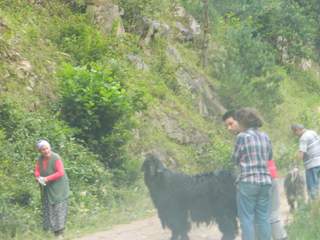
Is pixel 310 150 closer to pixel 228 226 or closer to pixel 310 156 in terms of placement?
pixel 310 156

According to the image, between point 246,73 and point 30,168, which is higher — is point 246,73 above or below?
above

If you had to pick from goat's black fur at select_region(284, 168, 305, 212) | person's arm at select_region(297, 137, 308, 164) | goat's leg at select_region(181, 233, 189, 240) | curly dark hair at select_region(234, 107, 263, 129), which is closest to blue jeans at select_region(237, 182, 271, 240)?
curly dark hair at select_region(234, 107, 263, 129)

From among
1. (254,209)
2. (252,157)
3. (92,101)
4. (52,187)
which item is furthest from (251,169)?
(92,101)

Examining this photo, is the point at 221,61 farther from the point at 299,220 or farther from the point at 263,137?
the point at 263,137

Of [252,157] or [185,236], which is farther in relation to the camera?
[185,236]

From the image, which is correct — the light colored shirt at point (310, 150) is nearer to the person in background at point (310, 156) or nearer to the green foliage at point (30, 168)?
the person in background at point (310, 156)

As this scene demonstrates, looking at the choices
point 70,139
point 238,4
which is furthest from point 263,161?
point 238,4

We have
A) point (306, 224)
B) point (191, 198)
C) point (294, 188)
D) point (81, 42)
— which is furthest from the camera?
point (81, 42)

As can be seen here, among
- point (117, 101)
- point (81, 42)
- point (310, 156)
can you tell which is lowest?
point (310, 156)

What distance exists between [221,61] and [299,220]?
1413 cm

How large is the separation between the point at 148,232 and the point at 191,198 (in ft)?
5.07

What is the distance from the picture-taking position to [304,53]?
32094 mm

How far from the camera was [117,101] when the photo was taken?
1555cm

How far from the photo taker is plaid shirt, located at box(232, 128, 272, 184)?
858 centimetres
